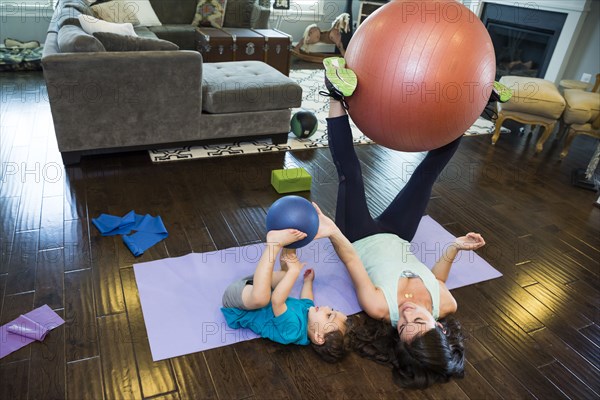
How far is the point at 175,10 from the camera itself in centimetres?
527

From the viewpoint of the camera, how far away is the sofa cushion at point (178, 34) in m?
4.92

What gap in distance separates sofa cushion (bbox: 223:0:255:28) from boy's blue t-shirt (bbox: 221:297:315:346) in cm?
440

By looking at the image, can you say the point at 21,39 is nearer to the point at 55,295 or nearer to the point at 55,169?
the point at 55,169

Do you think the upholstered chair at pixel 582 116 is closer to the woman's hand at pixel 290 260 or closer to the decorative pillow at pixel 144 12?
the woman's hand at pixel 290 260

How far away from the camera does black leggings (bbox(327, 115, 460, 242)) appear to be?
2145mm

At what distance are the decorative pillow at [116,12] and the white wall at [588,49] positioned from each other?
475cm

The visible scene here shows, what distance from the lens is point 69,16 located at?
11.5 ft

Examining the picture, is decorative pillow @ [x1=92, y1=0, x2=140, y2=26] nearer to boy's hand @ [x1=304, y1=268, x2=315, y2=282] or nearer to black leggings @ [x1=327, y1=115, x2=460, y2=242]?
black leggings @ [x1=327, y1=115, x2=460, y2=242]

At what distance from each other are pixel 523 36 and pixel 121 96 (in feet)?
15.7

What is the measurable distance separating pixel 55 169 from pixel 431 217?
2.48 metres

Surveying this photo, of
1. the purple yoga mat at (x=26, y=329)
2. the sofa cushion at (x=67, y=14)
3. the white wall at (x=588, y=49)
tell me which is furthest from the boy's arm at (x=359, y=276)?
the white wall at (x=588, y=49)

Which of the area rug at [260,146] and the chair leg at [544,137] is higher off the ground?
the chair leg at [544,137]

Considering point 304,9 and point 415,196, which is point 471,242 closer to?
point 415,196

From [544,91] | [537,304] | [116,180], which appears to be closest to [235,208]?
[116,180]
